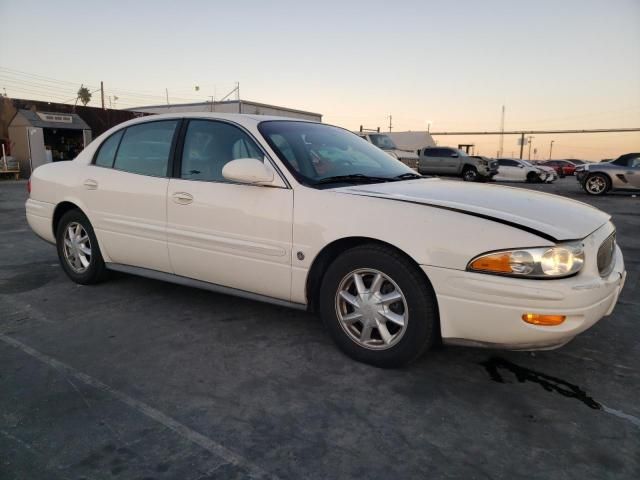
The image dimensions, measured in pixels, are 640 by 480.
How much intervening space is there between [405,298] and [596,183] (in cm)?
1648

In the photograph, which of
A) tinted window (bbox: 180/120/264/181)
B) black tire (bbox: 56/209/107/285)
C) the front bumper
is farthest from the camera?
black tire (bbox: 56/209/107/285)

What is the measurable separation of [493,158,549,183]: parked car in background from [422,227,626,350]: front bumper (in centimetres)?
2470

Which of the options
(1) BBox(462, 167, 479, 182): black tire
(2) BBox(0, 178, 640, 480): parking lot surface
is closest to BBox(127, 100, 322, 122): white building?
(1) BBox(462, 167, 479, 182): black tire

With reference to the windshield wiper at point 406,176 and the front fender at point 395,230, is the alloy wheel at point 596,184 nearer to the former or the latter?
the windshield wiper at point 406,176

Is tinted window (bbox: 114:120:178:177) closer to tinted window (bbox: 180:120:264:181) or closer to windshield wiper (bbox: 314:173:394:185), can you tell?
tinted window (bbox: 180:120:264:181)

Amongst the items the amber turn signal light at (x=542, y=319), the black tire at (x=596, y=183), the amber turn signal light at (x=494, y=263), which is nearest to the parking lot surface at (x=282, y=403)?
the amber turn signal light at (x=542, y=319)

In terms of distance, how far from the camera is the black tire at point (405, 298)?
2.54 m

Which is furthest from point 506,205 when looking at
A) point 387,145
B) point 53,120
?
point 53,120

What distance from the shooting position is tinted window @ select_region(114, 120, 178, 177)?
365 cm

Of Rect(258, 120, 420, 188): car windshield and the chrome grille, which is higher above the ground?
Rect(258, 120, 420, 188): car windshield

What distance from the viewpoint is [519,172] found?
25297 millimetres

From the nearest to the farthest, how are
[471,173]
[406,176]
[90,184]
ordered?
[406,176] → [90,184] → [471,173]

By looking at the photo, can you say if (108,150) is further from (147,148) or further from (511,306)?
(511,306)

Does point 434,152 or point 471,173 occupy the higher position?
point 434,152
